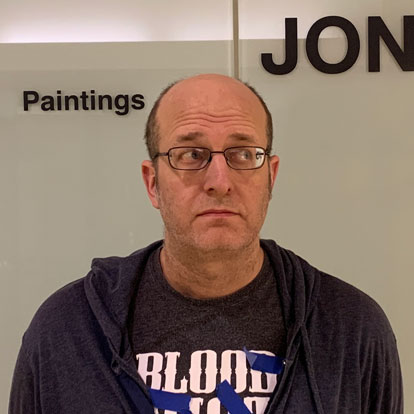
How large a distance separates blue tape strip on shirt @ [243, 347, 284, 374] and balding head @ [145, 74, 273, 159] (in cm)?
52

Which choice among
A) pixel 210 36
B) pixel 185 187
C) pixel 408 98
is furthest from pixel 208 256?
pixel 408 98

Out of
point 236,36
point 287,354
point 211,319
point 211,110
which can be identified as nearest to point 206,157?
point 211,110

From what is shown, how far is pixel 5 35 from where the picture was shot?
229 cm

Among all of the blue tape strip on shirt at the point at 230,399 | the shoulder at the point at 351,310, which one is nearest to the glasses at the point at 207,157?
the shoulder at the point at 351,310

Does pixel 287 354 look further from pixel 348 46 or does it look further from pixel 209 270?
pixel 348 46

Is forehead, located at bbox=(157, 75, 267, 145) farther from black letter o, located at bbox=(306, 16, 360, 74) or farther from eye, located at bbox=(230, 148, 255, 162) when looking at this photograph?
black letter o, located at bbox=(306, 16, 360, 74)

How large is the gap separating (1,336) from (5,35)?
1.31 metres

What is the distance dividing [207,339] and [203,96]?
61 centimetres

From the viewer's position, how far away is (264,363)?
128cm

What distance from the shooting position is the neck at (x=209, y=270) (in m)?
1.30

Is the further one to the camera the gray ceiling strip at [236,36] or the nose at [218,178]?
the gray ceiling strip at [236,36]

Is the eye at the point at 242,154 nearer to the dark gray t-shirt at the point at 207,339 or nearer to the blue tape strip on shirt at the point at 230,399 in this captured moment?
the dark gray t-shirt at the point at 207,339

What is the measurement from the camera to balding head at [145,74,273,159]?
134 cm

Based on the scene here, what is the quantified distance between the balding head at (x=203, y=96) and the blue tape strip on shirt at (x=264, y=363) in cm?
52
